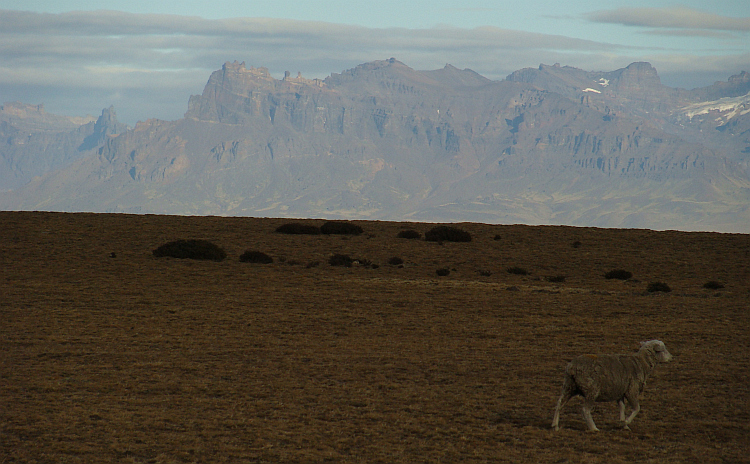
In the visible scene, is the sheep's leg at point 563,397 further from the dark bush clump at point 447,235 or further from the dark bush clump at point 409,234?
the dark bush clump at point 409,234

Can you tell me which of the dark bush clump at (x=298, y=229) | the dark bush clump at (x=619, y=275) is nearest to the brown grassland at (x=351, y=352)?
the dark bush clump at (x=619, y=275)

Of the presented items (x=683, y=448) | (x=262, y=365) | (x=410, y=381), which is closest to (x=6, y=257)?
(x=262, y=365)

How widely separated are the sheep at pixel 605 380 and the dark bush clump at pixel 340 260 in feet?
80.3

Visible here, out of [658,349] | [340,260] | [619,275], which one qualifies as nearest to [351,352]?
[658,349]

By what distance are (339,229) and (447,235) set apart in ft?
22.7

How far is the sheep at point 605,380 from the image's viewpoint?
15.2m

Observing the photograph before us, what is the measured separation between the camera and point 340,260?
40.1 metres

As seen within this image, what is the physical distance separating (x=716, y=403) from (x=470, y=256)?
84.9ft

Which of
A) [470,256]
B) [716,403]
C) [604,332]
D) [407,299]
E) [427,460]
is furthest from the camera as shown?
[470,256]

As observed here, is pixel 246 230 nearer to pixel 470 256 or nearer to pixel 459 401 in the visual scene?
pixel 470 256

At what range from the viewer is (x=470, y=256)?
142 feet

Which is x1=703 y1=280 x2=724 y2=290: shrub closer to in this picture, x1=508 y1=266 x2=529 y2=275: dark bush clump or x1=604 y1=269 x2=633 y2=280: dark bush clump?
x1=604 y1=269 x2=633 y2=280: dark bush clump

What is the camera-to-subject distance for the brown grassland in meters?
14.7

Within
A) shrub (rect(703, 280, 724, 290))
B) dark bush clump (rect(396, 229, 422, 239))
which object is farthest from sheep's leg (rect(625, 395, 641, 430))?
dark bush clump (rect(396, 229, 422, 239))
